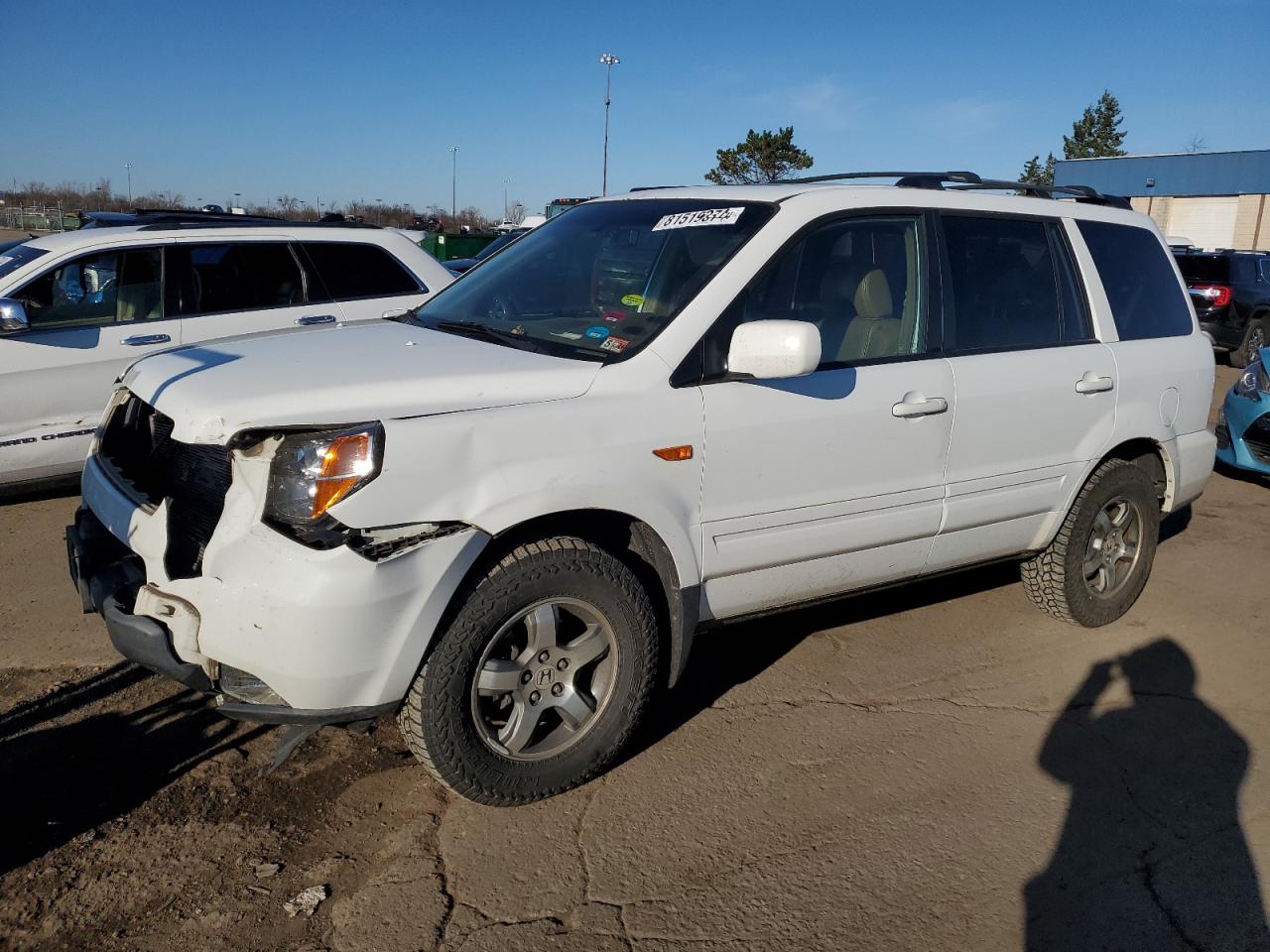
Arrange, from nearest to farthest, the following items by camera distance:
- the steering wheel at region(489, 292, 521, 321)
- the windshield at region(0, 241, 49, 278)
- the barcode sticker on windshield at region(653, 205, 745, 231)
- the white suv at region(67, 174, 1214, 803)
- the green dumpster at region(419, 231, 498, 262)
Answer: the white suv at region(67, 174, 1214, 803), the barcode sticker on windshield at region(653, 205, 745, 231), the steering wheel at region(489, 292, 521, 321), the windshield at region(0, 241, 49, 278), the green dumpster at region(419, 231, 498, 262)

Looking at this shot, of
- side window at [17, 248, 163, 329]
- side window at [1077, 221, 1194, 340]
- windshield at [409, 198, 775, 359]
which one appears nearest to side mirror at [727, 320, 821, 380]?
windshield at [409, 198, 775, 359]

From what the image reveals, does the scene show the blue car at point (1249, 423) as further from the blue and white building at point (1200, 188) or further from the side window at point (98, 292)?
the blue and white building at point (1200, 188)

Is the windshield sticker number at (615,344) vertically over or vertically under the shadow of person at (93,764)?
over

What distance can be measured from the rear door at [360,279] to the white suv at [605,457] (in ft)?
8.78

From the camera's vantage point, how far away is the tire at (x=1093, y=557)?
479cm

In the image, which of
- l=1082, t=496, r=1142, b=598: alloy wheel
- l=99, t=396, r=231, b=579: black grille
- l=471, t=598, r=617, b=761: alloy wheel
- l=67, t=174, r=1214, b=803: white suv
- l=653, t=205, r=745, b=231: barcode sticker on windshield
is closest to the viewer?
l=67, t=174, r=1214, b=803: white suv

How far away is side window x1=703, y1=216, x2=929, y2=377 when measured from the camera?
3699 mm

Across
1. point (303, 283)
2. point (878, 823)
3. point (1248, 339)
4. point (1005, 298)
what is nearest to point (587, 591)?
point (878, 823)

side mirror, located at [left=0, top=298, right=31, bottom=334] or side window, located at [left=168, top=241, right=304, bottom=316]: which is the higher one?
side window, located at [left=168, top=241, right=304, bottom=316]

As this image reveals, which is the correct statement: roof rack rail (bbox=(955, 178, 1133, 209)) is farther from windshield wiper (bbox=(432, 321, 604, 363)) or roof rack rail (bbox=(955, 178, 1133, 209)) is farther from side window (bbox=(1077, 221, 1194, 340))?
windshield wiper (bbox=(432, 321, 604, 363))

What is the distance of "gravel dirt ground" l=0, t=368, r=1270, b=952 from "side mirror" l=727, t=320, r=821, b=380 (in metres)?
1.37

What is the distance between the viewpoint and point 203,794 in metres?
3.31

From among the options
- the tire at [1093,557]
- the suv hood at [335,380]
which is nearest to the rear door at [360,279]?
the suv hood at [335,380]

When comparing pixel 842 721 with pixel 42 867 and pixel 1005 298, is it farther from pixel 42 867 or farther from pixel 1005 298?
pixel 42 867
